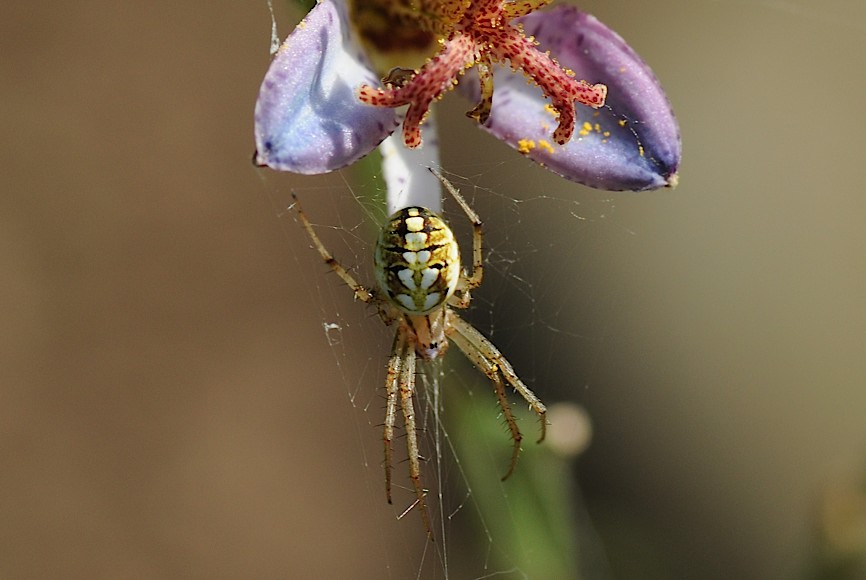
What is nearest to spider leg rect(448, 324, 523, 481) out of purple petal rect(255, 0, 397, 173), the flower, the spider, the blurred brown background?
the spider

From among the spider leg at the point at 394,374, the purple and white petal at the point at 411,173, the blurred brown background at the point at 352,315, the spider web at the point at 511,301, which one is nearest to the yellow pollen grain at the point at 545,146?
the purple and white petal at the point at 411,173

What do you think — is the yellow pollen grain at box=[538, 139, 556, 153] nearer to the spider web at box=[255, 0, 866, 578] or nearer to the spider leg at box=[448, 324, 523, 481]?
the spider leg at box=[448, 324, 523, 481]

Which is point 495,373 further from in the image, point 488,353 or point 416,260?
point 416,260

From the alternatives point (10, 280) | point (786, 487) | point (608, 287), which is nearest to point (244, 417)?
point (10, 280)

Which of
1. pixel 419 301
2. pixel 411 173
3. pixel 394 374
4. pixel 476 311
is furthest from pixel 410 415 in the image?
pixel 476 311

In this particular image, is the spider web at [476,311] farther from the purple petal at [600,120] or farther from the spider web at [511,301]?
the purple petal at [600,120]

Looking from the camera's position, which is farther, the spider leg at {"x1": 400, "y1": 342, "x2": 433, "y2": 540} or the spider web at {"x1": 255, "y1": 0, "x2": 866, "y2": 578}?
the spider web at {"x1": 255, "y1": 0, "x2": 866, "y2": 578}

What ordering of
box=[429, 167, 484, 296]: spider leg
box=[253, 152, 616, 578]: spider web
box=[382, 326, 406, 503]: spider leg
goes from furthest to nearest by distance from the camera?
1. box=[253, 152, 616, 578]: spider web
2. box=[382, 326, 406, 503]: spider leg
3. box=[429, 167, 484, 296]: spider leg
